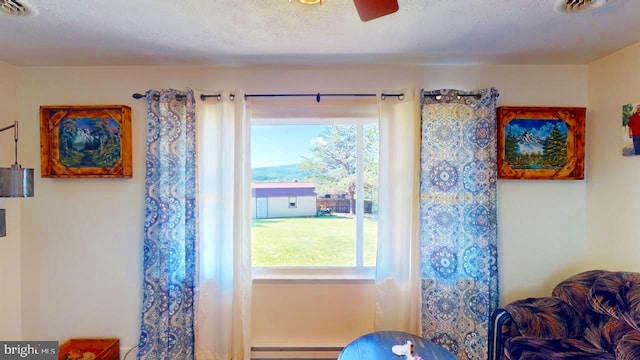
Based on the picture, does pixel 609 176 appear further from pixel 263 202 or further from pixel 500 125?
pixel 263 202

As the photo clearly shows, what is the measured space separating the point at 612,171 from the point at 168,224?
3.28 m

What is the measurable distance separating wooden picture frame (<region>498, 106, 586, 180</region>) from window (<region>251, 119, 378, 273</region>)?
0.99 meters

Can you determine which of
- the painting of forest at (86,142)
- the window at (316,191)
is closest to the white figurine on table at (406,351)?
the window at (316,191)

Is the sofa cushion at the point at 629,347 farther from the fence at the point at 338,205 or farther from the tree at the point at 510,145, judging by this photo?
the fence at the point at 338,205

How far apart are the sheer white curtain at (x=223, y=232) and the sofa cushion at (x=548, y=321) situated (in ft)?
6.23

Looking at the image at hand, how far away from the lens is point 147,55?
2.26 metres

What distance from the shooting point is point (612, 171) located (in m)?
2.28

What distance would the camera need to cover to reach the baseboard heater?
2.56 metres

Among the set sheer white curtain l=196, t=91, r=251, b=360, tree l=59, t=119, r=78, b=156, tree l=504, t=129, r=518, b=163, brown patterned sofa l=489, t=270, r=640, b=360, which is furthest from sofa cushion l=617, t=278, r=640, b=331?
tree l=59, t=119, r=78, b=156

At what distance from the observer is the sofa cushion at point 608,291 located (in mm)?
1902
